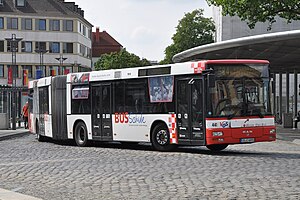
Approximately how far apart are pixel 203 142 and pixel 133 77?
4.15 metres

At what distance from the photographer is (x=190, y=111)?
2059 cm

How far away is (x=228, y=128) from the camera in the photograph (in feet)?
65.7

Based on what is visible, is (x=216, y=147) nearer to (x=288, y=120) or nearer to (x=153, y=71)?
(x=153, y=71)

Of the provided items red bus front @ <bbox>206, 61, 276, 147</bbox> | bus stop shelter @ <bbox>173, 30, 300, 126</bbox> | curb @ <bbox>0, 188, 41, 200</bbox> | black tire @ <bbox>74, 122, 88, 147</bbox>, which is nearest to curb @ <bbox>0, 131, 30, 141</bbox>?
black tire @ <bbox>74, 122, 88, 147</bbox>

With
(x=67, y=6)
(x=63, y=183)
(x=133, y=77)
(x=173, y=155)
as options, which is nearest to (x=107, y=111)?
(x=133, y=77)

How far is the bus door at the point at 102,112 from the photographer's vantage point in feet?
79.9

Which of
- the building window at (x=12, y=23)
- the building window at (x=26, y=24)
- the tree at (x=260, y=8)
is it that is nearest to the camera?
the tree at (x=260, y=8)

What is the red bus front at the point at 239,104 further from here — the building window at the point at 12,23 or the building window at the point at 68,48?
the building window at the point at 68,48

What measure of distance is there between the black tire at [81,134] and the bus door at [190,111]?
5.82m

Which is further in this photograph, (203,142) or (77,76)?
(77,76)

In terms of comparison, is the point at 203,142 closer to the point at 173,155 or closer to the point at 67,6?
the point at 173,155

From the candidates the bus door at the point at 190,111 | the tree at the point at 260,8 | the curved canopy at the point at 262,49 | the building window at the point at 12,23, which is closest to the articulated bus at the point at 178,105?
the bus door at the point at 190,111

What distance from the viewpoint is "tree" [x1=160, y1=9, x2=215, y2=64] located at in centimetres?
10444

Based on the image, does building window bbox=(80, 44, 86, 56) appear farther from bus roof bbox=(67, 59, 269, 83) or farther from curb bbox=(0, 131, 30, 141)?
bus roof bbox=(67, 59, 269, 83)
